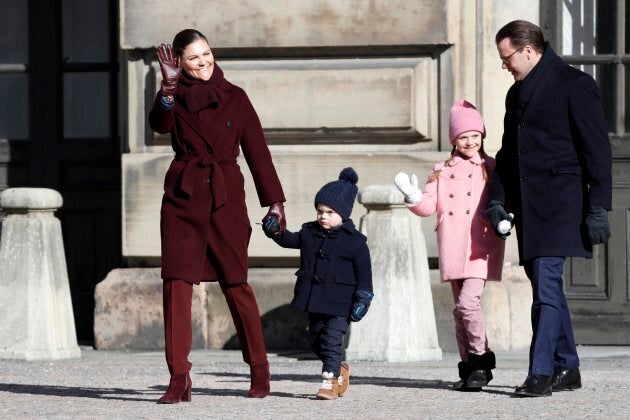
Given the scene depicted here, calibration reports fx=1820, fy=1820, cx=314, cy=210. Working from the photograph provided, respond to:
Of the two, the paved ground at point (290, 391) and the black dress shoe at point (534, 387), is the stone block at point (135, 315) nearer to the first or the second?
the paved ground at point (290, 391)

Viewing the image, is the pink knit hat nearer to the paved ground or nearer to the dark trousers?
the dark trousers

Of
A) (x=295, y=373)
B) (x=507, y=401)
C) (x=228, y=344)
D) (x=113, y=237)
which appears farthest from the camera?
(x=113, y=237)

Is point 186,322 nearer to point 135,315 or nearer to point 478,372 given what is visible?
point 478,372

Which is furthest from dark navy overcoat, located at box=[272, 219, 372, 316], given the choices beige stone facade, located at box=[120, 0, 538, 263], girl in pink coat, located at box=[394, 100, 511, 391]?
beige stone facade, located at box=[120, 0, 538, 263]

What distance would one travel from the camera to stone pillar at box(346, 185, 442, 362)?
31.8ft

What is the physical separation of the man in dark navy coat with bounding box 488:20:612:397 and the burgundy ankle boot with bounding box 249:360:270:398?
1096 mm

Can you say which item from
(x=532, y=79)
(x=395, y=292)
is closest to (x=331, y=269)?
(x=532, y=79)

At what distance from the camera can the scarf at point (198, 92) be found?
7.81 m

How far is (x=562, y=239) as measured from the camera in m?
7.84

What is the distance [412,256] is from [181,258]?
2.33 m

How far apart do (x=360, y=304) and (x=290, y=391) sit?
639mm

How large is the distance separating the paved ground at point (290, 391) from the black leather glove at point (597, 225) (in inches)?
27.2

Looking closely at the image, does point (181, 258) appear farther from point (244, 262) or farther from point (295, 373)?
point (295, 373)

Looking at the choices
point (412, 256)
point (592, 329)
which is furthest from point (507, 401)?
point (592, 329)
